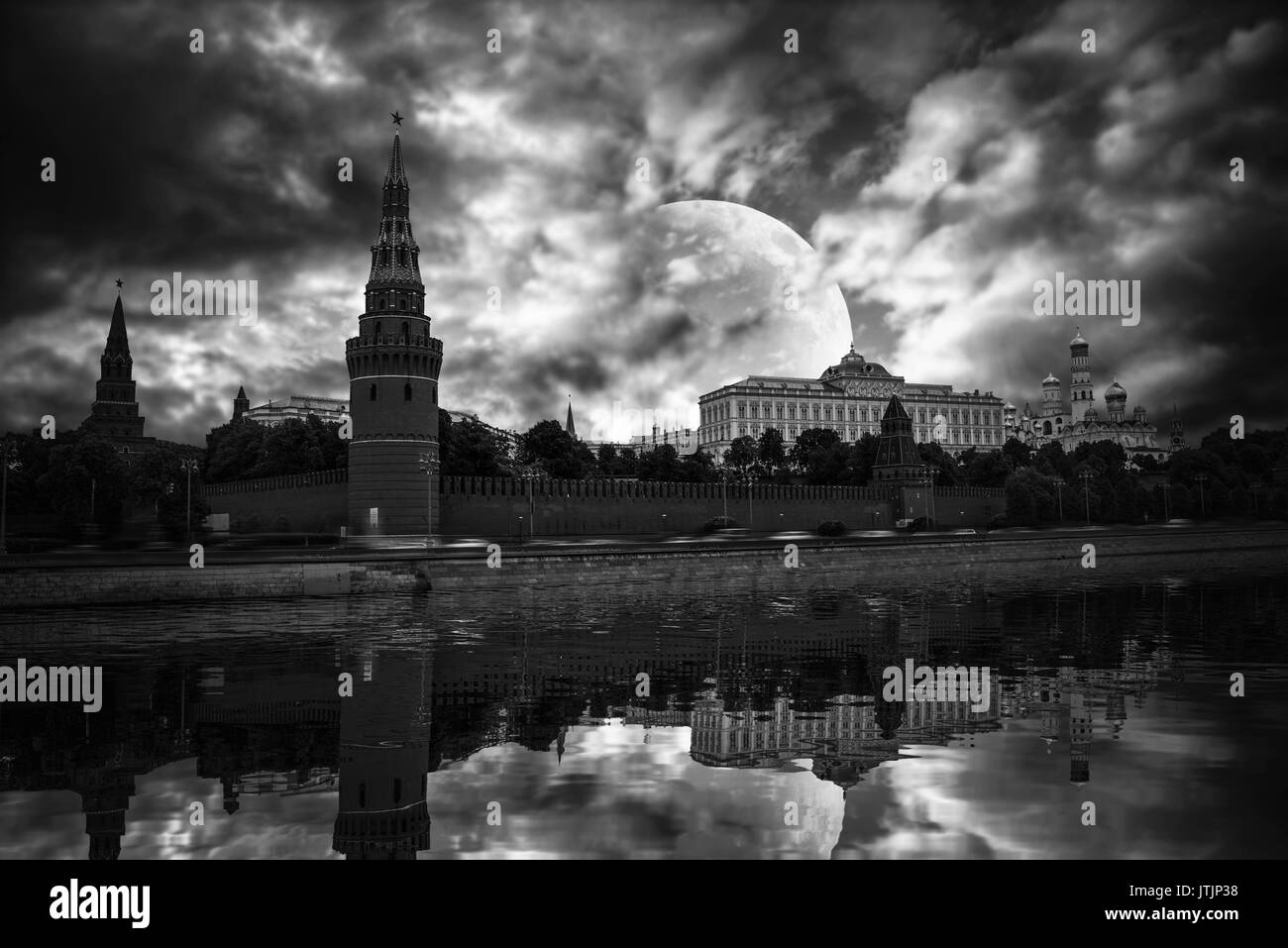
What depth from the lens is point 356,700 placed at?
14.4 meters

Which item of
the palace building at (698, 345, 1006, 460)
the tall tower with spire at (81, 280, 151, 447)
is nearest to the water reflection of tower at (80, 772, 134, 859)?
the tall tower with spire at (81, 280, 151, 447)

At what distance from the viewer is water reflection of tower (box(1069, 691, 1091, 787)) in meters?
9.95

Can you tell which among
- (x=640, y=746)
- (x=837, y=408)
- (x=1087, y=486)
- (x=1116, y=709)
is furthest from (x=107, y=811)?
(x=837, y=408)

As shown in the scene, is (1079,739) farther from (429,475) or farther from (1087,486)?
(1087,486)

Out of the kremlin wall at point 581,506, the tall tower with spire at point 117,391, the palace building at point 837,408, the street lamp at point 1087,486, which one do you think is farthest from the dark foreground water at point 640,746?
the palace building at point 837,408

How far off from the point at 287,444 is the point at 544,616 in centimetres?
5291

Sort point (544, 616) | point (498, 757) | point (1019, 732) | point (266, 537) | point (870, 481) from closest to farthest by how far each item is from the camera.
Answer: point (498, 757)
point (1019, 732)
point (544, 616)
point (266, 537)
point (870, 481)

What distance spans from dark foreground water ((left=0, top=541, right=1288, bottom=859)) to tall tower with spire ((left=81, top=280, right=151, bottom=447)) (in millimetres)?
98096

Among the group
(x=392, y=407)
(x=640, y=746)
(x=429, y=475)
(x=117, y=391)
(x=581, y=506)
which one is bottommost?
(x=640, y=746)

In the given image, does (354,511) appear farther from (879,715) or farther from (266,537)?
(879,715)

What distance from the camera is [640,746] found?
11.6m

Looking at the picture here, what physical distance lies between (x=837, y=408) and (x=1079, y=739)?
144307 mm

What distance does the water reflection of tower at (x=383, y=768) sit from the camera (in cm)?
815
